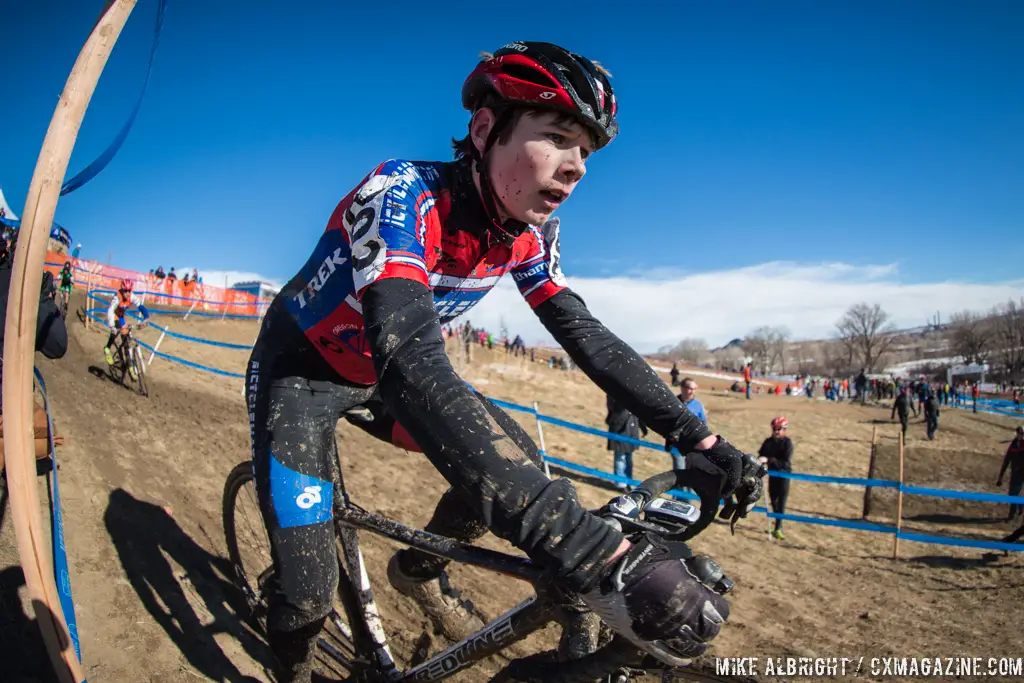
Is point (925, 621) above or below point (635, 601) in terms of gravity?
below

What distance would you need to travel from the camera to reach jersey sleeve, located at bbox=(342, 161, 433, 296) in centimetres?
177

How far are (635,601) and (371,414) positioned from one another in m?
2.11

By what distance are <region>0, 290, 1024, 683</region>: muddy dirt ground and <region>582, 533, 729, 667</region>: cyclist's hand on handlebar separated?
2624 mm

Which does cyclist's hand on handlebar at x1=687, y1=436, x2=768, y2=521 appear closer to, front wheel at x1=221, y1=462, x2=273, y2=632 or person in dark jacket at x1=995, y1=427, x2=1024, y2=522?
front wheel at x1=221, y1=462, x2=273, y2=632

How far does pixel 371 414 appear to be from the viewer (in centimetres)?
317

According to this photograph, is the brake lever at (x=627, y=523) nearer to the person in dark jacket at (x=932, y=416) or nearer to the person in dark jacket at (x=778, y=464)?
the person in dark jacket at (x=778, y=464)

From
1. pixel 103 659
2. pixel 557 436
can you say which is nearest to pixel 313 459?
pixel 103 659

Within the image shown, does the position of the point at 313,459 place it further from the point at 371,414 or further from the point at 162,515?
the point at 162,515

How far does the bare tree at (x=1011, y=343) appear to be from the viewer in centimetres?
4875

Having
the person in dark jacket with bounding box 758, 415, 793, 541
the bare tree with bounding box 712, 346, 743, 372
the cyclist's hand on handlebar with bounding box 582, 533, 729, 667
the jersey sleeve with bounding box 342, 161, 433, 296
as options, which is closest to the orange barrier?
the person in dark jacket with bounding box 758, 415, 793, 541

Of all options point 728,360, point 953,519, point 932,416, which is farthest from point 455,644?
point 728,360

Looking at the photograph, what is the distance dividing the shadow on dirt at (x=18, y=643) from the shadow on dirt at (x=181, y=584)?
684mm

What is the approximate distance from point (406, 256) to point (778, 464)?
9.47 metres

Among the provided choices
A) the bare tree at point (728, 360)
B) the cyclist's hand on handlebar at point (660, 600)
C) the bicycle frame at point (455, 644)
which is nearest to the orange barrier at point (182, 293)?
the bicycle frame at point (455, 644)
